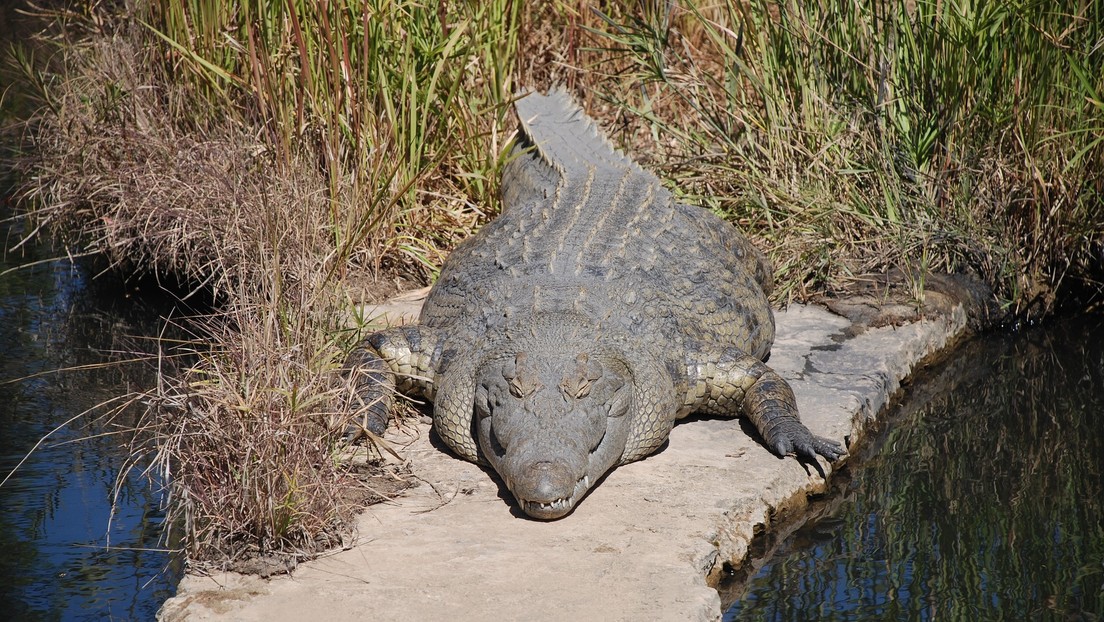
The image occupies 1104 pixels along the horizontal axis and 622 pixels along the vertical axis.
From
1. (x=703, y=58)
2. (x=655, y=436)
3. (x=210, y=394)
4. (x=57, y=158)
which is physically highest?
(x=703, y=58)

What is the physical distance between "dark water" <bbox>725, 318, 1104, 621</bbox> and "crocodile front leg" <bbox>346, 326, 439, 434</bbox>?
1.70 m

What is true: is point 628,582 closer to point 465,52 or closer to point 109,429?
point 109,429

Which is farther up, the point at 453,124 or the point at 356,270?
the point at 453,124

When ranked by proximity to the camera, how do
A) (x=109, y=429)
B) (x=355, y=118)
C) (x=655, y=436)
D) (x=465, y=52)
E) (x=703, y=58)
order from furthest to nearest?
(x=703, y=58), (x=465, y=52), (x=355, y=118), (x=109, y=429), (x=655, y=436)

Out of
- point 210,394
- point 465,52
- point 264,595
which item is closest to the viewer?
point 264,595

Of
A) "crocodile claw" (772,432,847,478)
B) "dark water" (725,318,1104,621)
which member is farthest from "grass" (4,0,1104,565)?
"crocodile claw" (772,432,847,478)

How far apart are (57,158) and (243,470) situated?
3757mm

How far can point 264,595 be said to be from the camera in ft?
11.6

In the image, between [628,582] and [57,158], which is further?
[57,158]

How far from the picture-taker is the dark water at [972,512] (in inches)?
153

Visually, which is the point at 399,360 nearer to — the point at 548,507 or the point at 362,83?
the point at 548,507

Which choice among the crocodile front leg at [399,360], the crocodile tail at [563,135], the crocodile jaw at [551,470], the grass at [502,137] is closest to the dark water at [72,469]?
the grass at [502,137]

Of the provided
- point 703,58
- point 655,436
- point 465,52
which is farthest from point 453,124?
point 655,436

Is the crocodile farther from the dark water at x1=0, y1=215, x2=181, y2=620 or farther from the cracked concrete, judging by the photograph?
the dark water at x1=0, y1=215, x2=181, y2=620
